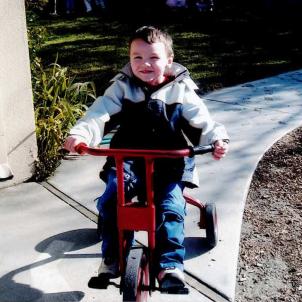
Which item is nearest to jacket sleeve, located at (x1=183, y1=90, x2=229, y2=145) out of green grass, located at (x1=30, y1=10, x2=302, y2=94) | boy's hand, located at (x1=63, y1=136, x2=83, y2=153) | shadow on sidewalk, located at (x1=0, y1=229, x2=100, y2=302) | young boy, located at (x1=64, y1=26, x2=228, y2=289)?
young boy, located at (x1=64, y1=26, x2=228, y2=289)

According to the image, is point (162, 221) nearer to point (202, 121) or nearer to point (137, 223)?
point (137, 223)

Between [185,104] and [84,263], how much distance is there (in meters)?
1.05

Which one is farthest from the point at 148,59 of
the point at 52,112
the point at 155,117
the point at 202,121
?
the point at 52,112

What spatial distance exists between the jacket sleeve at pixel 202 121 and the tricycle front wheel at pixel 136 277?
636mm

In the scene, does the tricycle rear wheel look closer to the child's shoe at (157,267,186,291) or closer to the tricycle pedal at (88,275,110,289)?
the child's shoe at (157,267,186,291)

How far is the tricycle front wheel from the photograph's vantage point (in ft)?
7.38

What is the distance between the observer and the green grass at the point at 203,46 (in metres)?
6.80

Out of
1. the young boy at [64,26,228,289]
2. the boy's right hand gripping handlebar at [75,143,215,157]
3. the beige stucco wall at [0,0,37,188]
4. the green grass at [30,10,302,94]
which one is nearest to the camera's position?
the boy's right hand gripping handlebar at [75,143,215,157]

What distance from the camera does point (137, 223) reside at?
2.39 m

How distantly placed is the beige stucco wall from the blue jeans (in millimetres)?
1390

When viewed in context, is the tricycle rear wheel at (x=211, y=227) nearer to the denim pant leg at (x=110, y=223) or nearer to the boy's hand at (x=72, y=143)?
the denim pant leg at (x=110, y=223)

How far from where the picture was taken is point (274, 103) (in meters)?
5.66

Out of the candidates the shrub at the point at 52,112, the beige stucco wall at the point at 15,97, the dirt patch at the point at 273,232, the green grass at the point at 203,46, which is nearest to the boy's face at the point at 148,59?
the dirt patch at the point at 273,232

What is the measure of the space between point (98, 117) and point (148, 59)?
15.1 inches
